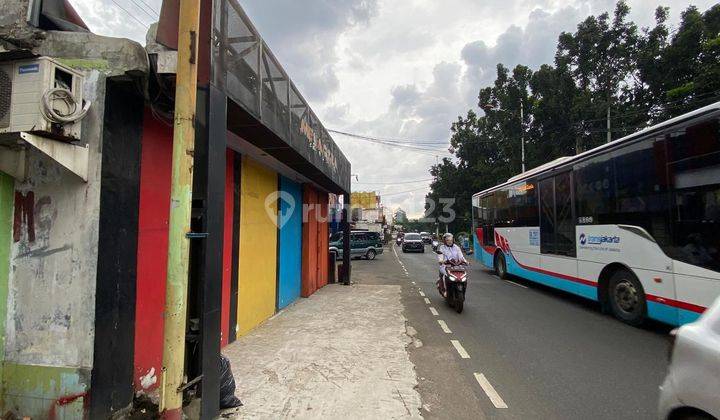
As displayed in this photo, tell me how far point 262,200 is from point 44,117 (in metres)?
4.78

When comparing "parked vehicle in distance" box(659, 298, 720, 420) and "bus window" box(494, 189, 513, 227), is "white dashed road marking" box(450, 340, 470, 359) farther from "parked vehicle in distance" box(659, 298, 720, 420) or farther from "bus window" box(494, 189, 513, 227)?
"bus window" box(494, 189, 513, 227)

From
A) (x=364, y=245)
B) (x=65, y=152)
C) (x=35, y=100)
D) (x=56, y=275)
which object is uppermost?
(x=35, y=100)

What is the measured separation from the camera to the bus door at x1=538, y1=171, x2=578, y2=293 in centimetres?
933

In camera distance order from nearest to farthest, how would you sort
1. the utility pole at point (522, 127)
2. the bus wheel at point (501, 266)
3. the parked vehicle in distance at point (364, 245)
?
the bus wheel at point (501, 266) < the parked vehicle in distance at point (364, 245) < the utility pole at point (522, 127)

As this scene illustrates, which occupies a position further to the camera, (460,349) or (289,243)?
(289,243)

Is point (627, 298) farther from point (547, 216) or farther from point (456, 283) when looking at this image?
point (547, 216)

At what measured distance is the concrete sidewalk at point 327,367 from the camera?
3.84m

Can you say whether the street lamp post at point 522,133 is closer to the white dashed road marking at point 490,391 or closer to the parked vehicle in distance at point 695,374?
the white dashed road marking at point 490,391

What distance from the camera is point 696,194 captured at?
5.79 metres

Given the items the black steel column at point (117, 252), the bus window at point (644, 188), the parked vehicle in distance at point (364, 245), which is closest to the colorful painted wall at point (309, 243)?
the black steel column at point (117, 252)

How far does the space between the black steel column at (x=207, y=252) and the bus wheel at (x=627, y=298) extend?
7.23 metres

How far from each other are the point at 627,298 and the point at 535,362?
139 inches

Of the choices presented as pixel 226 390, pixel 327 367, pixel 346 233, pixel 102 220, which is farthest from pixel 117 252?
pixel 346 233

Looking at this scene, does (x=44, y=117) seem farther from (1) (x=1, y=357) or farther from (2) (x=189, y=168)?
(1) (x=1, y=357)
